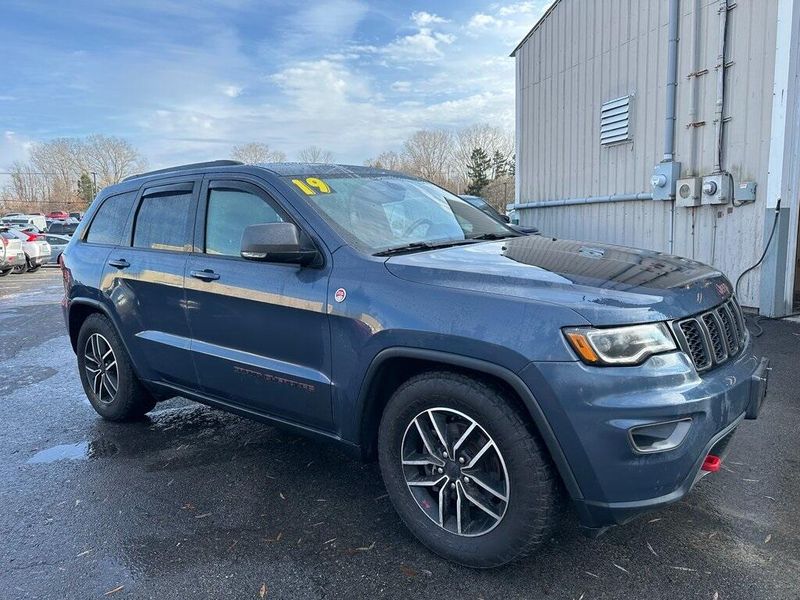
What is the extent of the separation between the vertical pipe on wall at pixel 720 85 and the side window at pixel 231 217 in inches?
260

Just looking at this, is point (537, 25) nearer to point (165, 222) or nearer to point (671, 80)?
point (671, 80)

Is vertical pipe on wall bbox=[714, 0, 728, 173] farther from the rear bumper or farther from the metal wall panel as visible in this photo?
the rear bumper

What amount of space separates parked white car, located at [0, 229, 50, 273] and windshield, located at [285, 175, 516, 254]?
19.5 meters

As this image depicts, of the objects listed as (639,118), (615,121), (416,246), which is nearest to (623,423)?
(416,246)

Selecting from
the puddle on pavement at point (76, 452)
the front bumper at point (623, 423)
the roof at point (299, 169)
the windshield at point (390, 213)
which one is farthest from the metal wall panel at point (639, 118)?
the puddle on pavement at point (76, 452)

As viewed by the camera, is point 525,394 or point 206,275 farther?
point 206,275

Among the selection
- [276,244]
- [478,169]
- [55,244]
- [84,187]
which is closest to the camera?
[276,244]

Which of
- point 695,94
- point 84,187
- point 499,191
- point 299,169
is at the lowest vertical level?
point 299,169

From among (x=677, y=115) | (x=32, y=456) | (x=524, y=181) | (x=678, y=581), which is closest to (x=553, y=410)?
(x=678, y=581)

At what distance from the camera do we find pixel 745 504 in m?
2.95

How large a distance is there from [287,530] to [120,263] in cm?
228

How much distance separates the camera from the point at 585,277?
242 centimetres

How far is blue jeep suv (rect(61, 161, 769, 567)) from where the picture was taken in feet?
6.94

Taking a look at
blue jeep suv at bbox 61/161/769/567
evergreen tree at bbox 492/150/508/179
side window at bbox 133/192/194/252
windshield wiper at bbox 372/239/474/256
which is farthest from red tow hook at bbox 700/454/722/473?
evergreen tree at bbox 492/150/508/179
